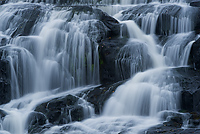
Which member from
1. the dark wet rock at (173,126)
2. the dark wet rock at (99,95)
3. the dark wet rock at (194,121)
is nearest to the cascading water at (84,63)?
the dark wet rock at (99,95)

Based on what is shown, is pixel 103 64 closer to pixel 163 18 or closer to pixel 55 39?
pixel 55 39

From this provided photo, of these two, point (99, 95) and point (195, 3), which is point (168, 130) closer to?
point (99, 95)

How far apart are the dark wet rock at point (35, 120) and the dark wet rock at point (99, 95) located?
5.79 feet

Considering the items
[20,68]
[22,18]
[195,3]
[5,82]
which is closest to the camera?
[5,82]

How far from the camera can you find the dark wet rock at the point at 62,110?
945 centimetres

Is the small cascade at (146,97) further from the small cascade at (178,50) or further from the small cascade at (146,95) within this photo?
the small cascade at (178,50)

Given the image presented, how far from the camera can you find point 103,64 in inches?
464

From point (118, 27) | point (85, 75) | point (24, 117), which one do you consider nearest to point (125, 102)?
point (85, 75)

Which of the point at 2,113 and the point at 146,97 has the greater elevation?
the point at 146,97

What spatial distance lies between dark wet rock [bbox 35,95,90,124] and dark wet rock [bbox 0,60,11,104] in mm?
1755

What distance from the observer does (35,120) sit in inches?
368

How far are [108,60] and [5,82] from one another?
4090mm

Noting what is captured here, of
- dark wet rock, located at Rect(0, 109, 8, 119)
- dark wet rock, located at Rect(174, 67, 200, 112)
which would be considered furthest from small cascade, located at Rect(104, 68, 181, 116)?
dark wet rock, located at Rect(0, 109, 8, 119)

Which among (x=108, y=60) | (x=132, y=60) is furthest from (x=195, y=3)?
(x=108, y=60)
